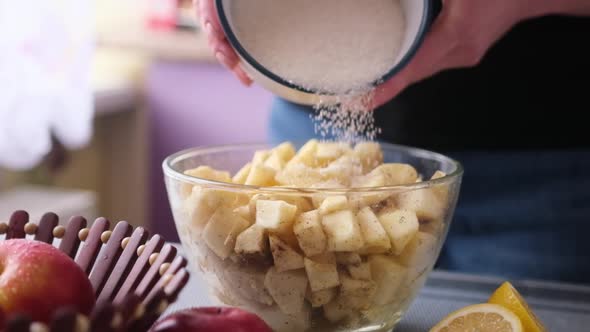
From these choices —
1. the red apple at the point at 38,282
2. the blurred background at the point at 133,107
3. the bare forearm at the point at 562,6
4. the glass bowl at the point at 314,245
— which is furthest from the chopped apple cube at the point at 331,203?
the blurred background at the point at 133,107

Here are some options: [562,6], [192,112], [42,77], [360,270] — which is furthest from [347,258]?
[192,112]

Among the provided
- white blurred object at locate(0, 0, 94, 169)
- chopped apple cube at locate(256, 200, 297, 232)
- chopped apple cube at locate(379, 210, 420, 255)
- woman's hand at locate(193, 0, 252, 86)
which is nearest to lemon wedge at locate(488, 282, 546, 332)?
chopped apple cube at locate(379, 210, 420, 255)

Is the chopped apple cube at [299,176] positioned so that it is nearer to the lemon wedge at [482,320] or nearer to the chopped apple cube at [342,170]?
the chopped apple cube at [342,170]

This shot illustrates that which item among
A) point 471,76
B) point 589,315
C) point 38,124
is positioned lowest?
point 38,124

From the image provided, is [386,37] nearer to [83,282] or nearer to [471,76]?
[471,76]

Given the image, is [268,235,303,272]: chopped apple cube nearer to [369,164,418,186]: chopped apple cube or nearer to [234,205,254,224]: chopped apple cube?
[234,205,254,224]: chopped apple cube

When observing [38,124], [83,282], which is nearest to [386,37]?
[83,282]

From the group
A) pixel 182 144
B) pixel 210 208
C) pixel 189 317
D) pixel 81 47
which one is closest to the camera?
pixel 189 317

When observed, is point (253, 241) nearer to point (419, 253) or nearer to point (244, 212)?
point (244, 212)
